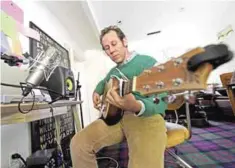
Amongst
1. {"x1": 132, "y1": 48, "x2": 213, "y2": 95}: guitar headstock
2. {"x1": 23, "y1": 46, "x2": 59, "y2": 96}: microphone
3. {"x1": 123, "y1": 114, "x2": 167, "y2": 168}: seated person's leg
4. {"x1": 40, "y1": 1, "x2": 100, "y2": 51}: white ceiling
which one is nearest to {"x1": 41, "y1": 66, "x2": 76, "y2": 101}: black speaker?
{"x1": 23, "y1": 46, "x2": 59, "y2": 96}: microphone

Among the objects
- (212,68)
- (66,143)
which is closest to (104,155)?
(66,143)

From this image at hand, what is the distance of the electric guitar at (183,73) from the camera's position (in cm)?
51

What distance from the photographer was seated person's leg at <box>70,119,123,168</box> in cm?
102

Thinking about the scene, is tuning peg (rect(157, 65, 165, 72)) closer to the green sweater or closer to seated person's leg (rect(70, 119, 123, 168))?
the green sweater

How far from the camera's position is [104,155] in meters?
2.27

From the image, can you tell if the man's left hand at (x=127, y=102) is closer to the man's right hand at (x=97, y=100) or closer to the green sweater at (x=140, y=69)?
the green sweater at (x=140, y=69)

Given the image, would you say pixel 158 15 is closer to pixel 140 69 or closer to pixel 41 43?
pixel 41 43

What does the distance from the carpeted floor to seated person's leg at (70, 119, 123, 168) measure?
89 centimetres

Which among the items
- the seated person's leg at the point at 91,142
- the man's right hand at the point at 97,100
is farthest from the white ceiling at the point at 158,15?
the seated person's leg at the point at 91,142

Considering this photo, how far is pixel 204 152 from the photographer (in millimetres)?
2039

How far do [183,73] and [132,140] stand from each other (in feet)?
1.53

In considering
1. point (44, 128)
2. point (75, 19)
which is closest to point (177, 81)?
point (44, 128)

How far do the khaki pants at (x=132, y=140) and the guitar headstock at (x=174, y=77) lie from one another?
0.25 m

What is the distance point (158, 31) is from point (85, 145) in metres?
4.35
